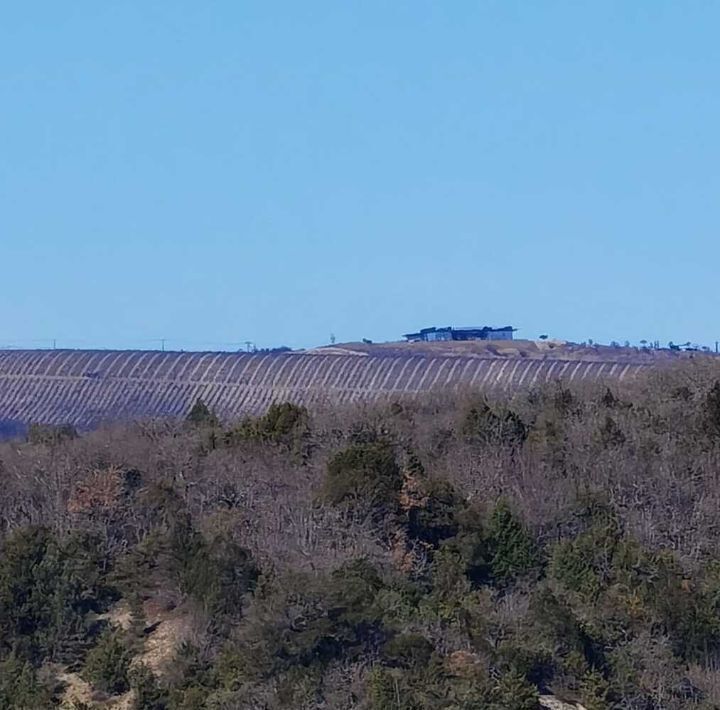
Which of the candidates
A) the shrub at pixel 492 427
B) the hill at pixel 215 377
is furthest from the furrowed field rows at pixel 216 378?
the shrub at pixel 492 427

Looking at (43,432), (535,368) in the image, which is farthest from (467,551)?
(535,368)

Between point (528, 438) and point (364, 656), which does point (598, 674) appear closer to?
point (364, 656)

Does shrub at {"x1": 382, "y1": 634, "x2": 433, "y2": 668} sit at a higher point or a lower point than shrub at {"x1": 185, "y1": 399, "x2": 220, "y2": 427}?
lower

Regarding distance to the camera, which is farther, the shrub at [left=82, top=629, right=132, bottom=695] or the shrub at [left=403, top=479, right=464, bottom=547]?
the shrub at [left=403, top=479, right=464, bottom=547]

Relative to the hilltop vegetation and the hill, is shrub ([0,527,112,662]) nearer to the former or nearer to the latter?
the hilltop vegetation

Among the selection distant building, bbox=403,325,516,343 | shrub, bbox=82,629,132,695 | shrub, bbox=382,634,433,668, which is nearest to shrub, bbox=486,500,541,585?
shrub, bbox=382,634,433,668

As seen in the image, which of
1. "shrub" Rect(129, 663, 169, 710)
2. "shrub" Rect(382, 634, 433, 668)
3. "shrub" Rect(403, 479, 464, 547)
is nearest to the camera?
"shrub" Rect(129, 663, 169, 710)

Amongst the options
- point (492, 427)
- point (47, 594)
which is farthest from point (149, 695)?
point (492, 427)
